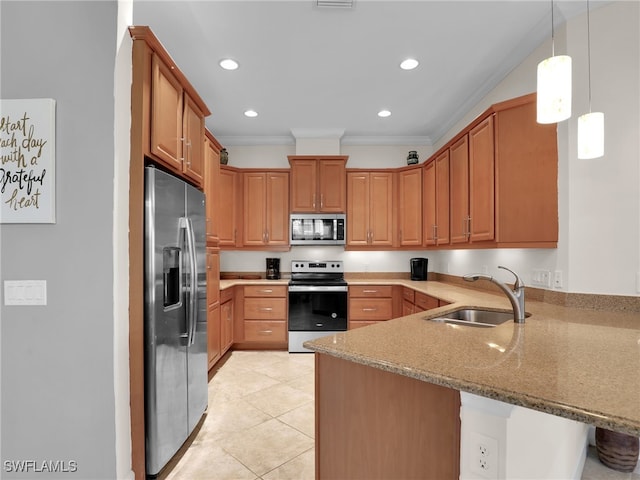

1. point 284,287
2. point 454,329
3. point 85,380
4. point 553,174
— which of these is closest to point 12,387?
point 85,380

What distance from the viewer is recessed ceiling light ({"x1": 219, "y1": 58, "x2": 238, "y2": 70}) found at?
275 cm

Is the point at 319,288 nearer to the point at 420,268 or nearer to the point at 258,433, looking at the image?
the point at 420,268

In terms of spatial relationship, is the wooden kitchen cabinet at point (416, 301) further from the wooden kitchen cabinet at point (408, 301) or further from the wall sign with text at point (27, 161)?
the wall sign with text at point (27, 161)

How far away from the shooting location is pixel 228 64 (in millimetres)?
2803

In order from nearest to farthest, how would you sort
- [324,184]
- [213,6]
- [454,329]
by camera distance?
[454,329] → [213,6] → [324,184]

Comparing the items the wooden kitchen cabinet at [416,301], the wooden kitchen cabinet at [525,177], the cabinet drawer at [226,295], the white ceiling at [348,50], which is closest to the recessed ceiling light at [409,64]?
the white ceiling at [348,50]

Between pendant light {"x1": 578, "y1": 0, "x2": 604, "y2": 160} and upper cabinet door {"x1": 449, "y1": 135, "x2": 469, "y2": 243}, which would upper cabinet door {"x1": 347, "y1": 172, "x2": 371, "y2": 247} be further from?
pendant light {"x1": 578, "y1": 0, "x2": 604, "y2": 160}

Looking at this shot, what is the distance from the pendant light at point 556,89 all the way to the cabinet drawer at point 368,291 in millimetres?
2957

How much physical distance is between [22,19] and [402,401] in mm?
2499

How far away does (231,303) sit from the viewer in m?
3.89

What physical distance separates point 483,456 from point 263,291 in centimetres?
331

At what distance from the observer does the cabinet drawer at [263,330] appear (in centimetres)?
399

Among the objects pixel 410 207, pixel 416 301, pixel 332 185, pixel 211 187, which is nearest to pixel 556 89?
pixel 416 301

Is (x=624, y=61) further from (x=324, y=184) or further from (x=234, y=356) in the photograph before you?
(x=234, y=356)
